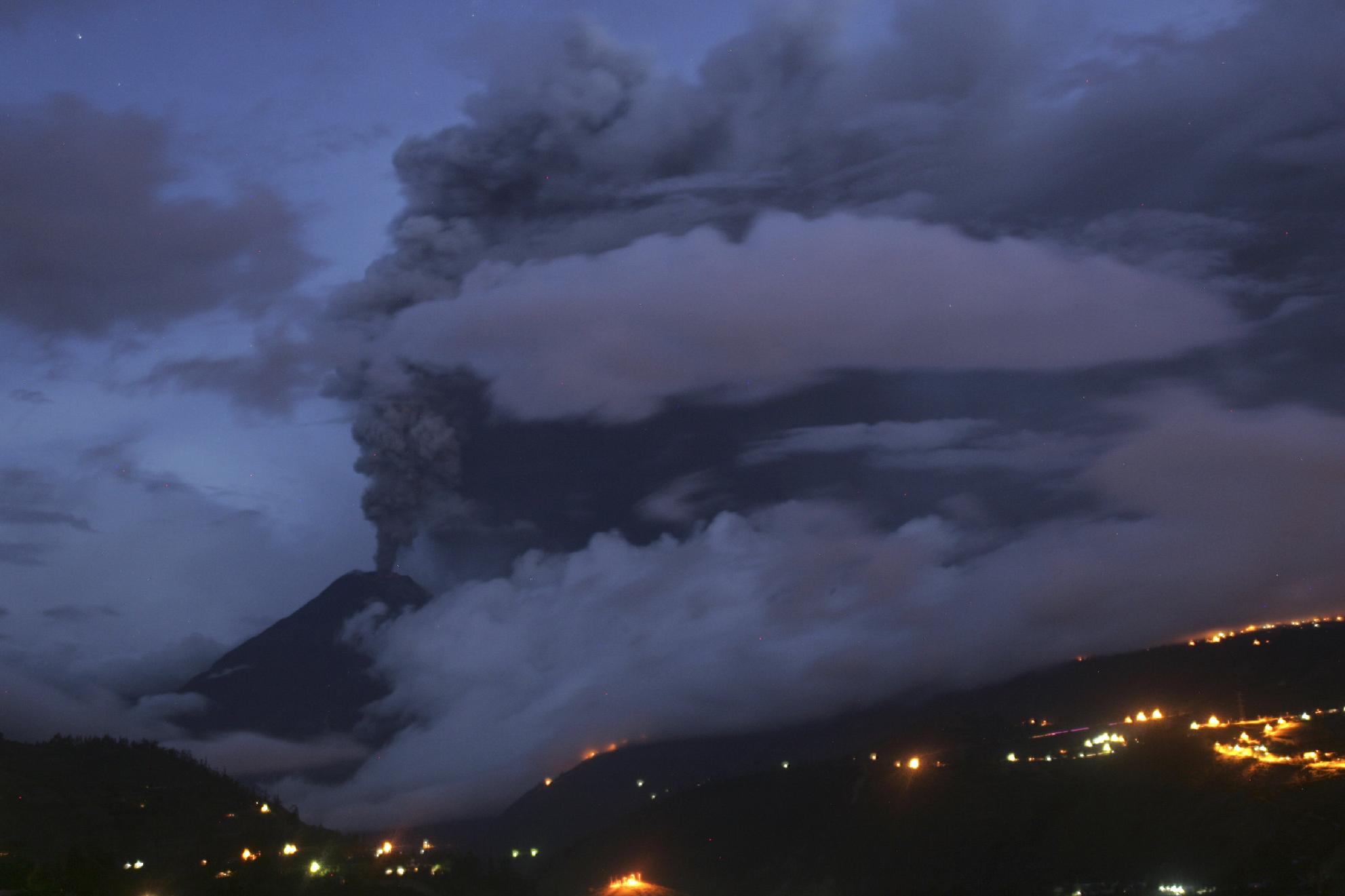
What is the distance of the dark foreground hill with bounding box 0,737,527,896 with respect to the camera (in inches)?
4247

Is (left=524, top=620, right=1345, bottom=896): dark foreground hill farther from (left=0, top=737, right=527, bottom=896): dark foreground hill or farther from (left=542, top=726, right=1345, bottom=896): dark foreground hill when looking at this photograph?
(left=0, top=737, right=527, bottom=896): dark foreground hill

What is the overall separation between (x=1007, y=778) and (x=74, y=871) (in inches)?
4544

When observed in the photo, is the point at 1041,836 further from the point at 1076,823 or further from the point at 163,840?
the point at 163,840

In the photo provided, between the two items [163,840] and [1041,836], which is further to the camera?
[1041,836]

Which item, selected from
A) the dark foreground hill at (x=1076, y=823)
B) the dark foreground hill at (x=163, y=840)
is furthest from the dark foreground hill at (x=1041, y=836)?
the dark foreground hill at (x=163, y=840)

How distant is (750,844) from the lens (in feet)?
618

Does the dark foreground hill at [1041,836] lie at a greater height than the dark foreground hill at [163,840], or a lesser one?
lesser

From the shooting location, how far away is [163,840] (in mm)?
130750

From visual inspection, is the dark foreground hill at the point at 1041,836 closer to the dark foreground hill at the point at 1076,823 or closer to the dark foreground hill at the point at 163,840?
the dark foreground hill at the point at 1076,823

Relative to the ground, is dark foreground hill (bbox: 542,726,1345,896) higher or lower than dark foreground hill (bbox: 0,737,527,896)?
lower

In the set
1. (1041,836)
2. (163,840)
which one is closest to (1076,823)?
(1041,836)

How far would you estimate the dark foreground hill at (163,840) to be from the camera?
10788 centimetres

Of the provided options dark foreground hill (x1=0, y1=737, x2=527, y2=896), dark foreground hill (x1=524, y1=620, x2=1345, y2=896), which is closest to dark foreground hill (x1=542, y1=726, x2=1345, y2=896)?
dark foreground hill (x1=524, y1=620, x2=1345, y2=896)

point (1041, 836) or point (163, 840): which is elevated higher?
point (163, 840)
